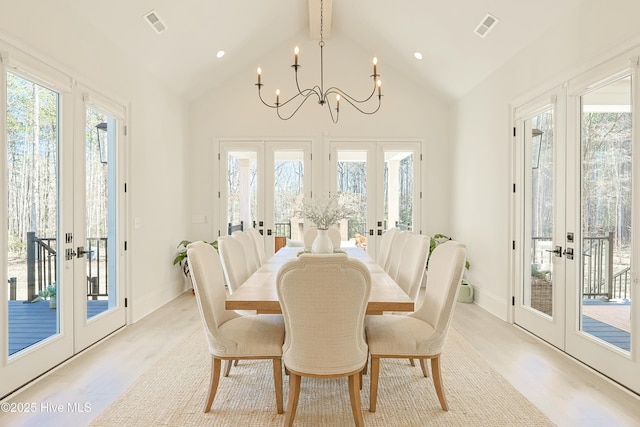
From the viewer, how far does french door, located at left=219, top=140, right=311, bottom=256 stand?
19.7 feet

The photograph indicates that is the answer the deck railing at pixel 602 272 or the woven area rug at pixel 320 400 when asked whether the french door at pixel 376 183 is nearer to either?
the deck railing at pixel 602 272

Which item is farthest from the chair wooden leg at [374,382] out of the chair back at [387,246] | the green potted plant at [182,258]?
the green potted plant at [182,258]

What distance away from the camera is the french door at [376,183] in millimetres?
6020

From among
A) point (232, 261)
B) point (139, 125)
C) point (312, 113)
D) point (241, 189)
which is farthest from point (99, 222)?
point (312, 113)

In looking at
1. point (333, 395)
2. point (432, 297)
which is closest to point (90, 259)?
point (333, 395)

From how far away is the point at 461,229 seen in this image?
5.59 metres

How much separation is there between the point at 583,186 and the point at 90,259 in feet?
13.8

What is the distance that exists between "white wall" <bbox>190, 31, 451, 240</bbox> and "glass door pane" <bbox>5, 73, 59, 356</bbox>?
9.70 ft

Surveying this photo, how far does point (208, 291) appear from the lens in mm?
2283

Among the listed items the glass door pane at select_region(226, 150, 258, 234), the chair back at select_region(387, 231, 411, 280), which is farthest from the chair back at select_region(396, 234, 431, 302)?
the glass door pane at select_region(226, 150, 258, 234)

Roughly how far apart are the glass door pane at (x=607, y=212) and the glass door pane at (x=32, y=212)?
4.08 m

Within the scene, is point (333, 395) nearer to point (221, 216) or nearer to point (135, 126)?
point (135, 126)

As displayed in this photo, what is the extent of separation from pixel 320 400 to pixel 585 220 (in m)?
2.46

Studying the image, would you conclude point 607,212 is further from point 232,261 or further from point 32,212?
point 32,212
